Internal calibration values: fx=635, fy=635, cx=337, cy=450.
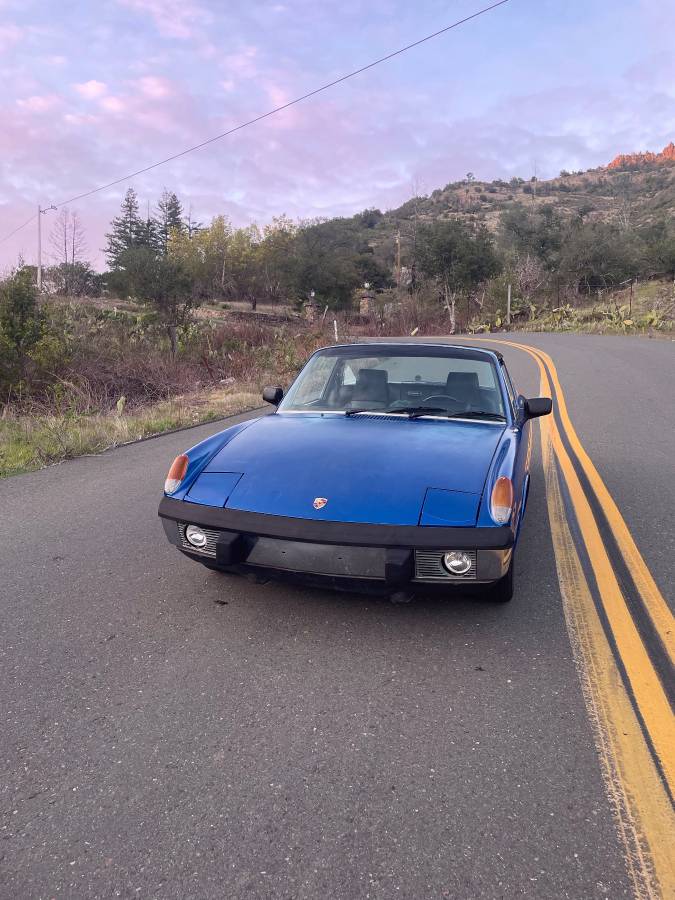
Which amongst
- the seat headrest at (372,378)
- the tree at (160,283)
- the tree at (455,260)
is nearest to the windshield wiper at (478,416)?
the seat headrest at (372,378)

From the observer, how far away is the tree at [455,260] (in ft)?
152

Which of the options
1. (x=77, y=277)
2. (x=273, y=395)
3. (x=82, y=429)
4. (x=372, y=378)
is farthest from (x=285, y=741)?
(x=77, y=277)

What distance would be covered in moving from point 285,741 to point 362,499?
109 cm

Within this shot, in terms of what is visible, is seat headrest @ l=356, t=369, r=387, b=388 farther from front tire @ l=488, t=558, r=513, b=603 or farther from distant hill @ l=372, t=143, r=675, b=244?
distant hill @ l=372, t=143, r=675, b=244

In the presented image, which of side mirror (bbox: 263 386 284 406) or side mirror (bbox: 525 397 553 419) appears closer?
side mirror (bbox: 525 397 553 419)

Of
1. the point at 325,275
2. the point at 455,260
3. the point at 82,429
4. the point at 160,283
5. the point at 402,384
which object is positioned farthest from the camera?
the point at 325,275

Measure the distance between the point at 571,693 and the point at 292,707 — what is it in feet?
3.75

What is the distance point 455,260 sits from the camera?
154ft

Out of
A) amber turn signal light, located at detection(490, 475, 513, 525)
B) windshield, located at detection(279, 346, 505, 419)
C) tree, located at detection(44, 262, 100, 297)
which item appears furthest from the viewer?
tree, located at detection(44, 262, 100, 297)

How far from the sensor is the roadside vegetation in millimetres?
11203

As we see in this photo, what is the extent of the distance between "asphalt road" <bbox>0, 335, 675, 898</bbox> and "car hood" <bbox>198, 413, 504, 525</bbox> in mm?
632

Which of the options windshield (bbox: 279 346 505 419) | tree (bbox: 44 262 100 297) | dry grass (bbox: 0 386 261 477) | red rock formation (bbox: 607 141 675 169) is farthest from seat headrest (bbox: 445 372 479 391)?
red rock formation (bbox: 607 141 675 169)

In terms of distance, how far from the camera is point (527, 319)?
42.8 meters

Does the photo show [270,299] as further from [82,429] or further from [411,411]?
[411,411]
